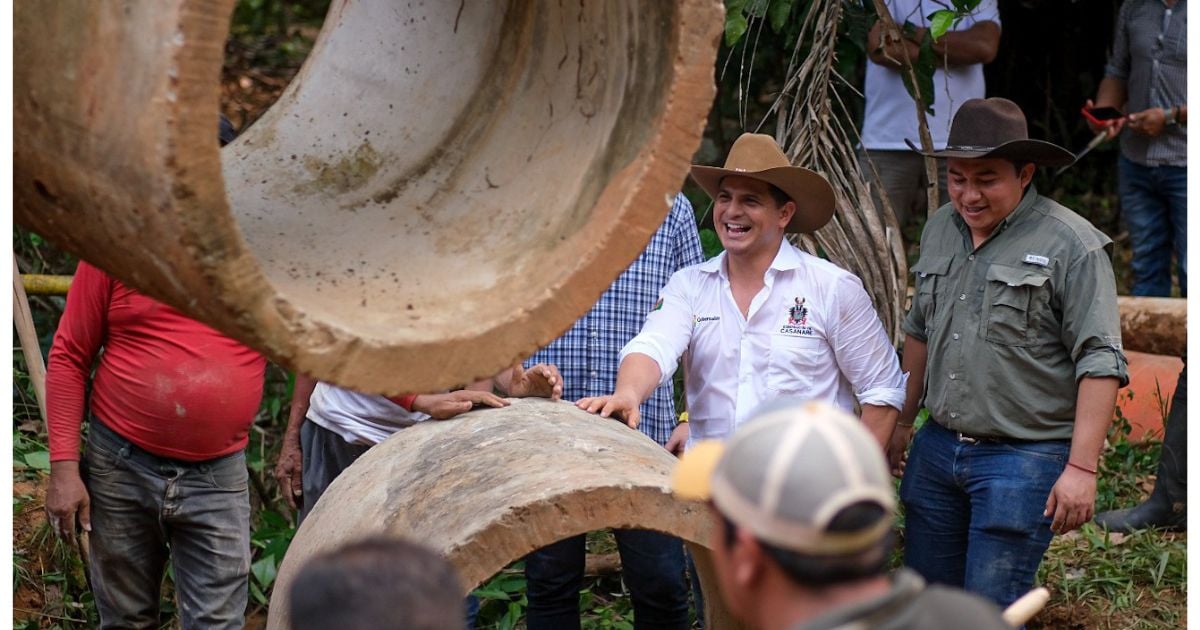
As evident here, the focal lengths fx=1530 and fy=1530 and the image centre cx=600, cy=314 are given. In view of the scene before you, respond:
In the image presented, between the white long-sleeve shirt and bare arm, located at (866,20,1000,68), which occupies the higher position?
bare arm, located at (866,20,1000,68)

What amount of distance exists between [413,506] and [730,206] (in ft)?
4.64

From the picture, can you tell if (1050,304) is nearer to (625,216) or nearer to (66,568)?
(625,216)

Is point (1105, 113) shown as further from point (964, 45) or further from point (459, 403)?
point (459, 403)

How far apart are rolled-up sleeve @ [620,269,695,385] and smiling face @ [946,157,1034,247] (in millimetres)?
837

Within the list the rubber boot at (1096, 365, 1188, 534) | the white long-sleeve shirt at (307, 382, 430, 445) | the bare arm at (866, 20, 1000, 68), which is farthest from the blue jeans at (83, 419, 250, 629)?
the rubber boot at (1096, 365, 1188, 534)

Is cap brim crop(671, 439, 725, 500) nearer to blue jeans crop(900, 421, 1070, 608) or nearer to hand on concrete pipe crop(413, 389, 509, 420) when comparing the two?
hand on concrete pipe crop(413, 389, 509, 420)

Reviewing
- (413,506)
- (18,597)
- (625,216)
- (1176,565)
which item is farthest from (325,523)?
(1176,565)

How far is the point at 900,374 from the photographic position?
4.51 metres

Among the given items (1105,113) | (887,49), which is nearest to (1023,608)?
(887,49)

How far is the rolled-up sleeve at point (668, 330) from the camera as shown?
4.39m

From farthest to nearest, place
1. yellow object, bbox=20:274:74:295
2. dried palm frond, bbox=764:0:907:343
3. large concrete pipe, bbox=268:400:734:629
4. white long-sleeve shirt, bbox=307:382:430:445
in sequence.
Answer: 1. yellow object, bbox=20:274:74:295
2. dried palm frond, bbox=764:0:907:343
3. white long-sleeve shirt, bbox=307:382:430:445
4. large concrete pipe, bbox=268:400:734:629

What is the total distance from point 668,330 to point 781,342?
1.08ft

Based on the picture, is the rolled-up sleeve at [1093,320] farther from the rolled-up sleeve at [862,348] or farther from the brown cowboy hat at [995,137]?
the rolled-up sleeve at [862,348]

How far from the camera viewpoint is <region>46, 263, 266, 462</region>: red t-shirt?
165 inches
